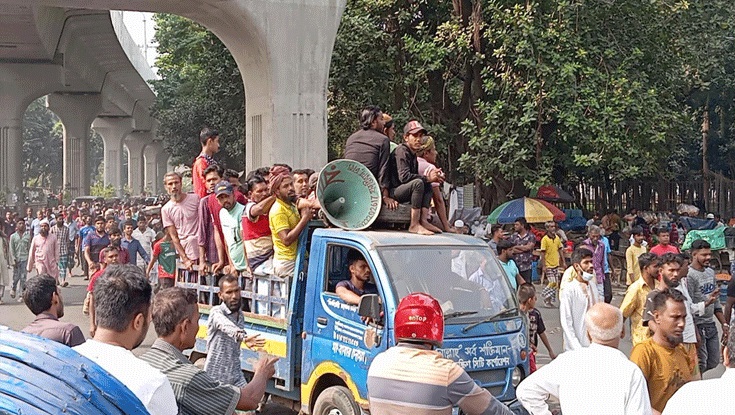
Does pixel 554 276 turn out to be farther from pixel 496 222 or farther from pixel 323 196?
pixel 323 196

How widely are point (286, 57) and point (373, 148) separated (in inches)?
Result: 370

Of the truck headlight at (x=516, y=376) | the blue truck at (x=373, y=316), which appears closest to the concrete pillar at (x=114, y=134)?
the blue truck at (x=373, y=316)

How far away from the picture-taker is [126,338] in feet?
10.5

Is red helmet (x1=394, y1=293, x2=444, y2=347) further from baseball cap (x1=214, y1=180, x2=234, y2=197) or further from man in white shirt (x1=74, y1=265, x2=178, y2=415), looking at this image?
baseball cap (x1=214, y1=180, x2=234, y2=197)

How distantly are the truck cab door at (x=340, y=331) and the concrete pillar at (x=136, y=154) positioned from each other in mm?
68809

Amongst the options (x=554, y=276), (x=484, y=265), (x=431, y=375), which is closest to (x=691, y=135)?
(x=554, y=276)

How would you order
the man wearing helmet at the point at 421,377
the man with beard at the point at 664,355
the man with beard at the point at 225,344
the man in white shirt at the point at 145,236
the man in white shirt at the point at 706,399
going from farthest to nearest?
the man in white shirt at the point at 145,236 < the man with beard at the point at 225,344 < the man with beard at the point at 664,355 < the man wearing helmet at the point at 421,377 < the man in white shirt at the point at 706,399

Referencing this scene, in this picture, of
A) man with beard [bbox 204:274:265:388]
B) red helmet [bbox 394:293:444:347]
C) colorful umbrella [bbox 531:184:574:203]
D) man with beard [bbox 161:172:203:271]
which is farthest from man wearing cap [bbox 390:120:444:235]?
colorful umbrella [bbox 531:184:574:203]

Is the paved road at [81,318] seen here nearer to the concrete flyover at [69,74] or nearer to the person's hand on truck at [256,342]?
the person's hand on truck at [256,342]

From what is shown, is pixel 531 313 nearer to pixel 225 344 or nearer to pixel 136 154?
pixel 225 344

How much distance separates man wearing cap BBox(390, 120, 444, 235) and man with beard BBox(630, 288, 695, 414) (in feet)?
8.30

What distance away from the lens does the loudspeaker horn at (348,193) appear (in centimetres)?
745

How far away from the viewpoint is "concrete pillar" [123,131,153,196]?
244ft

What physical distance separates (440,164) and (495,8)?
5817 millimetres
